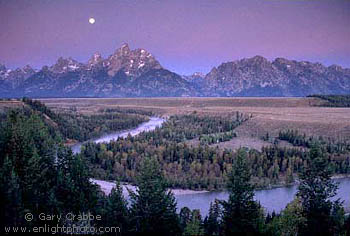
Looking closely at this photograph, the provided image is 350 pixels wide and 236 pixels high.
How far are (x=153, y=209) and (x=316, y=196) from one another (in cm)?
989

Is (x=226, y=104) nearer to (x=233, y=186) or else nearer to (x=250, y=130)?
(x=250, y=130)

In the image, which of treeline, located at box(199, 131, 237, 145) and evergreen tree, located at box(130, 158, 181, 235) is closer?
evergreen tree, located at box(130, 158, 181, 235)

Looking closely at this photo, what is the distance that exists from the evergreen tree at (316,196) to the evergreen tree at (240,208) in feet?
11.7

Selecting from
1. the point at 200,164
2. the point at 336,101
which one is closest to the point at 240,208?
the point at 200,164

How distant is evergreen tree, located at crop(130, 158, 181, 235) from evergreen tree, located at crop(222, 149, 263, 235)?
3151mm

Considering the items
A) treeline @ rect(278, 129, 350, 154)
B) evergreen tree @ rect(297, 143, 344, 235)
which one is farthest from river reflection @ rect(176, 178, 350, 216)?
evergreen tree @ rect(297, 143, 344, 235)

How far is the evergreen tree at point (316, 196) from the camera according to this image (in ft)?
66.7

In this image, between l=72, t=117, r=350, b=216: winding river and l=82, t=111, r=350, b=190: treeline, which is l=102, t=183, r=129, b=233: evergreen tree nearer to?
l=72, t=117, r=350, b=216: winding river

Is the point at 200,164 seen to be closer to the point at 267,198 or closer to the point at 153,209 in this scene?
the point at 267,198

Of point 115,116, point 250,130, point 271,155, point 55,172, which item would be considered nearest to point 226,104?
point 115,116

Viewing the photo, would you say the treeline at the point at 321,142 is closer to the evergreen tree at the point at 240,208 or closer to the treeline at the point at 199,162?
the treeline at the point at 199,162

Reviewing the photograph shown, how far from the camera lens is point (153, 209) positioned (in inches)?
772

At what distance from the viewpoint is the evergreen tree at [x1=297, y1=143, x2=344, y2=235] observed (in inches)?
800

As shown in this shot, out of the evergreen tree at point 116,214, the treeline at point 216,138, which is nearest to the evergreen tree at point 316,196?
the evergreen tree at point 116,214
